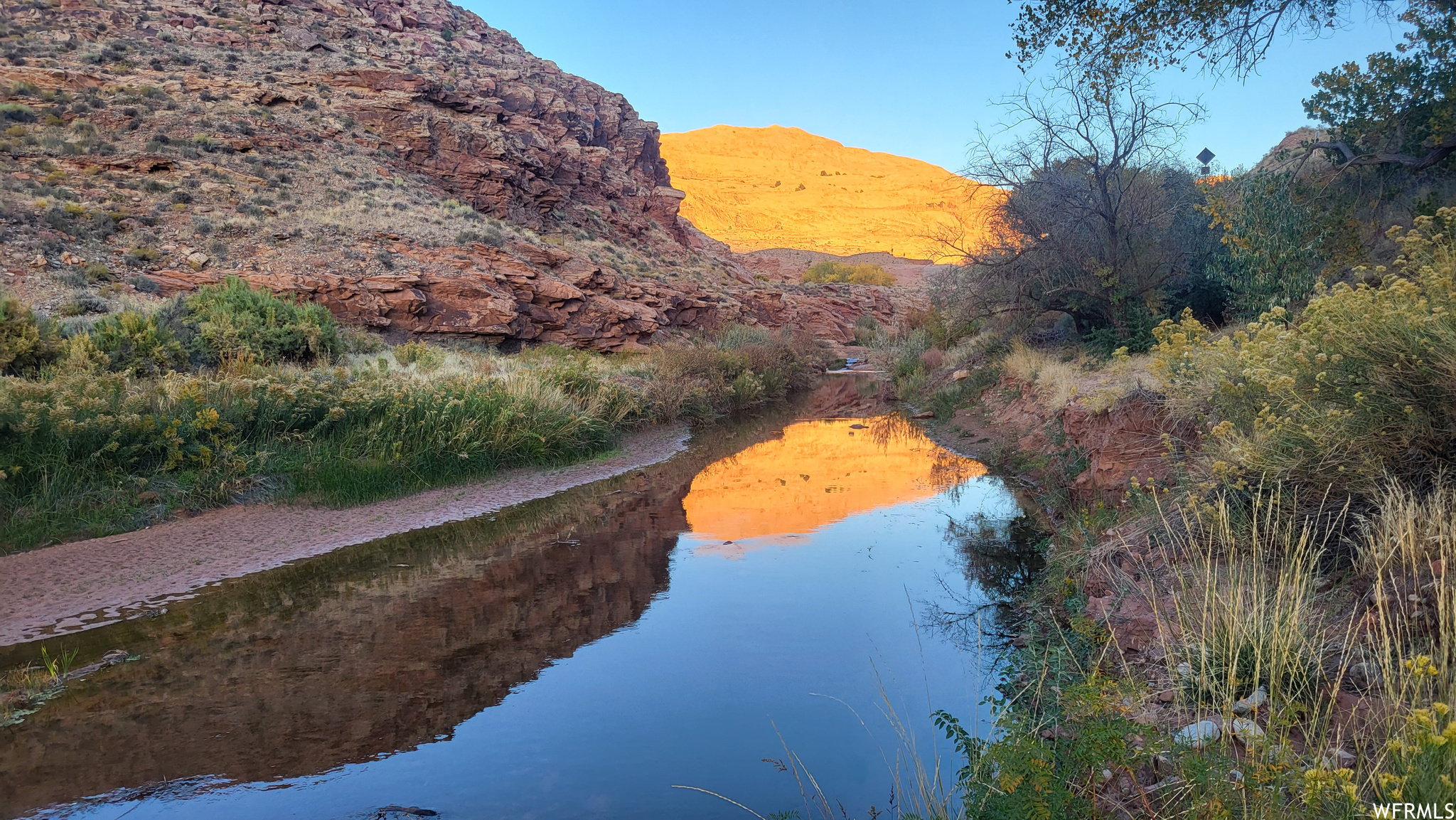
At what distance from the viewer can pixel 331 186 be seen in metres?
28.2

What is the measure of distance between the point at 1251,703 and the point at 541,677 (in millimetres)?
4265

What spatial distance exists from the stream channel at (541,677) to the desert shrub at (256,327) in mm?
7484

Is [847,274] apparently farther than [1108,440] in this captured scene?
Yes

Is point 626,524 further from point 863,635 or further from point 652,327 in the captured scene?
point 652,327

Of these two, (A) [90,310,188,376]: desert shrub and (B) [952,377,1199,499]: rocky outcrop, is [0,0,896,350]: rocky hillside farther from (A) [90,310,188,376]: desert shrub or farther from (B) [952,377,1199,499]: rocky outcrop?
(B) [952,377,1199,499]: rocky outcrop

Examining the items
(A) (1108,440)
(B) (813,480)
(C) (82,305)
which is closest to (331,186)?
(C) (82,305)

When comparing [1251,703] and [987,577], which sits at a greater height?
[1251,703]

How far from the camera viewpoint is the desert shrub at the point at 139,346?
41.4 feet

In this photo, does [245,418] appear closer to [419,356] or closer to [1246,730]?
[419,356]

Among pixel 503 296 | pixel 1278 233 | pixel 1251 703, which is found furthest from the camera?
pixel 503 296

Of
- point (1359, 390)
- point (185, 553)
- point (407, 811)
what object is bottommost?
point (407, 811)

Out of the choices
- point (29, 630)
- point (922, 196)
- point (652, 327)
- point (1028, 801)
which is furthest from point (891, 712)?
point (922, 196)

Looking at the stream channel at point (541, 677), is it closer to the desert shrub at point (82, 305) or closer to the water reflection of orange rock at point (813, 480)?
the water reflection of orange rock at point (813, 480)

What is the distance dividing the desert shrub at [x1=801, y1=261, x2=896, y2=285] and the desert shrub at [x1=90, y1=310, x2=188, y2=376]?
4462 cm
